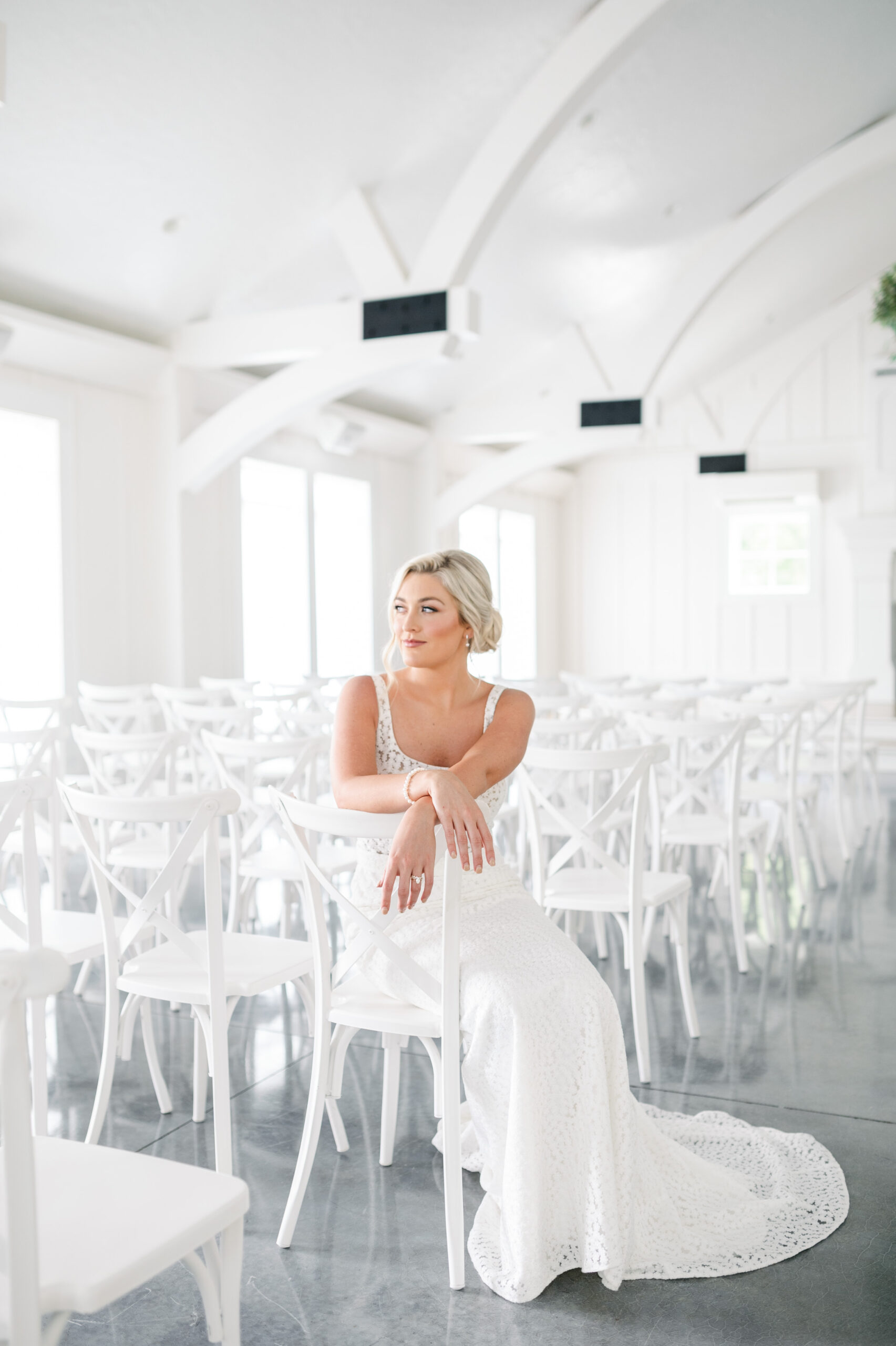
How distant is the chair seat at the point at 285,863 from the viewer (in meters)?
3.51

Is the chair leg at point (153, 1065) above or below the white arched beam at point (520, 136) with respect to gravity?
below

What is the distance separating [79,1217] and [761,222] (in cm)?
758

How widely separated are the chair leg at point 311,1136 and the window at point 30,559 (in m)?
4.84

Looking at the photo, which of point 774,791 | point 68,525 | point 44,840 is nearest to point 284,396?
point 68,525

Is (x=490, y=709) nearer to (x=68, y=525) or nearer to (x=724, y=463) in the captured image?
(x=68, y=525)

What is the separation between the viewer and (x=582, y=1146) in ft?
6.64

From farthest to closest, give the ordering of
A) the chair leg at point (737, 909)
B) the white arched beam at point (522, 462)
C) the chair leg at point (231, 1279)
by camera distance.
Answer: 1. the white arched beam at point (522, 462)
2. the chair leg at point (737, 909)
3. the chair leg at point (231, 1279)

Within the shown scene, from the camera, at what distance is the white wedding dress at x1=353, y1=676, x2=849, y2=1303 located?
6.54ft

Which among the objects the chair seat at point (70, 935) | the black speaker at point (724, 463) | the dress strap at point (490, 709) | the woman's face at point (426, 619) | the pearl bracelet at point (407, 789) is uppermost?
the black speaker at point (724, 463)

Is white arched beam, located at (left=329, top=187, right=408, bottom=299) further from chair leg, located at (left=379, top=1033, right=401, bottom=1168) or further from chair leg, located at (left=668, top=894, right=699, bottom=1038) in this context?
chair leg, located at (left=379, top=1033, right=401, bottom=1168)

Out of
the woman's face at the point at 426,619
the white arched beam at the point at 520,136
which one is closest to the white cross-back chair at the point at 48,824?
the woman's face at the point at 426,619

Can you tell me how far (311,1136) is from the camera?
2188 mm

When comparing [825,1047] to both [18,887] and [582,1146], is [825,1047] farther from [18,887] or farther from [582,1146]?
[18,887]

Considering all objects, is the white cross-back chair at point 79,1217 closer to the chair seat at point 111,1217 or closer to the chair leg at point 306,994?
the chair seat at point 111,1217
